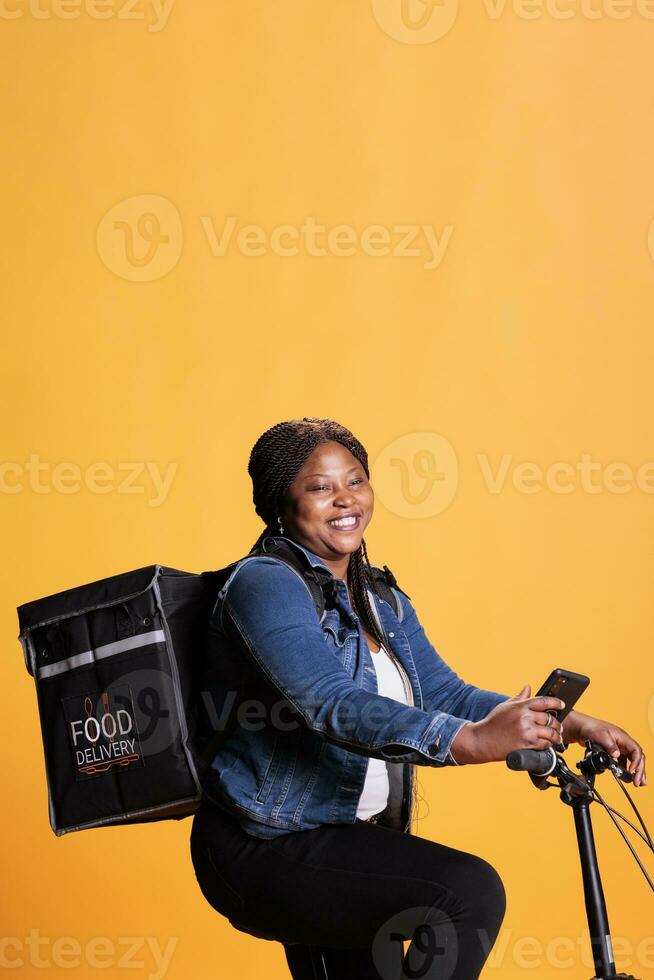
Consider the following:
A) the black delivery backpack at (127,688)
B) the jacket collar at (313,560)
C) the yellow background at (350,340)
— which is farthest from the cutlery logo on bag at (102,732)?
the yellow background at (350,340)

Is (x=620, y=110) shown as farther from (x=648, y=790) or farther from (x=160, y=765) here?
(x=160, y=765)

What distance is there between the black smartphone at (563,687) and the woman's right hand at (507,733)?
0.33ft

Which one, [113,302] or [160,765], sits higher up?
[113,302]

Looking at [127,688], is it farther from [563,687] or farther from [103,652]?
[563,687]

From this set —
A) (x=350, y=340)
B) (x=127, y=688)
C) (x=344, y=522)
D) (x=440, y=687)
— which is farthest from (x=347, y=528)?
(x=350, y=340)

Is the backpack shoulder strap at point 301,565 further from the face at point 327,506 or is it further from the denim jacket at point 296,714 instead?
the face at point 327,506

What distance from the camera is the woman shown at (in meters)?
1.89

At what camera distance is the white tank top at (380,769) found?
217cm

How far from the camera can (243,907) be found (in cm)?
206

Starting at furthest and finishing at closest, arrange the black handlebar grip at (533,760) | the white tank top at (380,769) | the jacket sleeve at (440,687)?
the jacket sleeve at (440,687) → the white tank top at (380,769) → the black handlebar grip at (533,760)

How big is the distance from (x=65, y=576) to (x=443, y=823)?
1.47m

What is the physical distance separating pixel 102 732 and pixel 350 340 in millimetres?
2153

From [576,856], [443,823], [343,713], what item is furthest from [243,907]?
[576,856]

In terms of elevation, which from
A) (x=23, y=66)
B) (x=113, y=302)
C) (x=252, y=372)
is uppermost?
(x=23, y=66)
